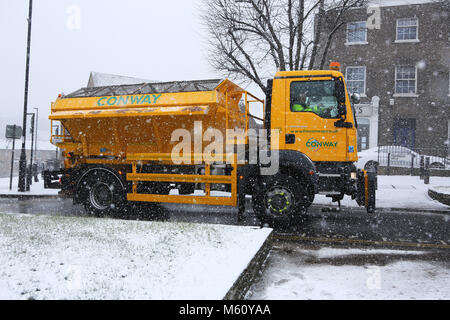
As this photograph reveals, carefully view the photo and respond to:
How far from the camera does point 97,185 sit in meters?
8.59

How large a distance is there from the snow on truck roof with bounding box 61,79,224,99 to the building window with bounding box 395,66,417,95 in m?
18.6

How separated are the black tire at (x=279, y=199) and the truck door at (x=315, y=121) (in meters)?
0.64

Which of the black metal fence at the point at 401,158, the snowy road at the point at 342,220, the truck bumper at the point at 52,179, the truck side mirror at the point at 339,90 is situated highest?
the truck side mirror at the point at 339,90

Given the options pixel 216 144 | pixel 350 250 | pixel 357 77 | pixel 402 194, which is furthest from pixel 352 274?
pixel 357 77

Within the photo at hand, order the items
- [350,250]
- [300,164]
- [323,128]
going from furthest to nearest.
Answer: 1. [323,128]
2. [300,164]
3. [350,250]

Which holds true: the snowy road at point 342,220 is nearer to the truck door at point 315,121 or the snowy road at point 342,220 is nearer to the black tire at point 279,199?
the black tire at point 279,199

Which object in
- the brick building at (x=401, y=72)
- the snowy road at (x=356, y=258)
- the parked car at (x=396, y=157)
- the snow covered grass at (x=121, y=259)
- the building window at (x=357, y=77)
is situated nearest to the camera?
the snow covered grass at (x=121, y=259)

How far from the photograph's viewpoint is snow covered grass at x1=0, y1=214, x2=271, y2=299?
3.40 m

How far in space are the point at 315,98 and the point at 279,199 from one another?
202 centimetres

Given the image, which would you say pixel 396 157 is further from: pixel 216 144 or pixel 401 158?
pixel 216 144

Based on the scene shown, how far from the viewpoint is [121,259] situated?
4434 millimetres

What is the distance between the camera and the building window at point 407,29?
22516 mm

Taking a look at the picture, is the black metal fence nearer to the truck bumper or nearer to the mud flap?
the mud flap

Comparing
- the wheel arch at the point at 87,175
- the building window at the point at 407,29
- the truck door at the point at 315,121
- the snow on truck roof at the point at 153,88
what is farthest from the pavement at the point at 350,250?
the building window at the point at 407,29
